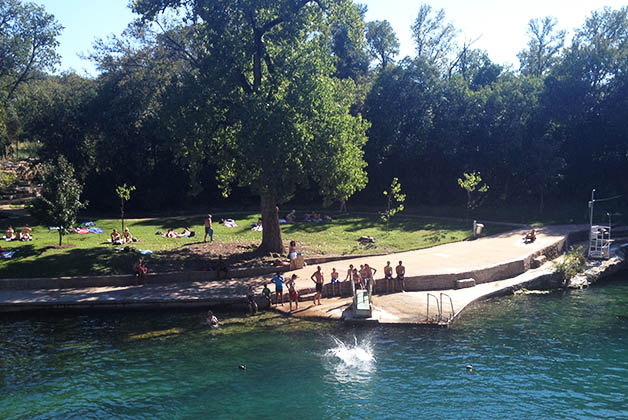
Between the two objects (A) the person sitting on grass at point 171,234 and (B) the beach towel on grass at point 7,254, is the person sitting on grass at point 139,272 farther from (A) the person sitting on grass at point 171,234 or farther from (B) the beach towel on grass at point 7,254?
(A) the person sitting on grass at point 171,234

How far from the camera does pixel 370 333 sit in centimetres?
1997

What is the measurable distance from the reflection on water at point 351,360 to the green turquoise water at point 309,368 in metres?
0.06

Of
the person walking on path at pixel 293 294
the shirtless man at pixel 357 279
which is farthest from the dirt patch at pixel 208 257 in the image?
the shirtless man at pixel 357 279

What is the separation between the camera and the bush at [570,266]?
1078 inches

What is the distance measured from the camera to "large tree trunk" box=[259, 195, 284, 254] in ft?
95.0

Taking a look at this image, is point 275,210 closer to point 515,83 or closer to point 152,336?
point 152,336

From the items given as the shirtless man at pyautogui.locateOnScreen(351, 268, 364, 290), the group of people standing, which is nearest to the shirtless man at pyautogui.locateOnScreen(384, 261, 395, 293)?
the group of people standing

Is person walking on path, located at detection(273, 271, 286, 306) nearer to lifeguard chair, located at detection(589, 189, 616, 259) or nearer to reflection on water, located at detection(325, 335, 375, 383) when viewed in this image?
reflection on water, located at detection(325, 335, 375, 383)

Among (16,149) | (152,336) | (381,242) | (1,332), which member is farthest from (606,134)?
(16,149)

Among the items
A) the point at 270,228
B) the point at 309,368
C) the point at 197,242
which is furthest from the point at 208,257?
the point at 309,368

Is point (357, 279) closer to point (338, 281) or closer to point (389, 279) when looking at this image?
point (338, 281)

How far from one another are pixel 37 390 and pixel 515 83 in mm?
44553

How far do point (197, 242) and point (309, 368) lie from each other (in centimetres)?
1705

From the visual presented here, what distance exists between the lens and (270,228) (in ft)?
95.1
